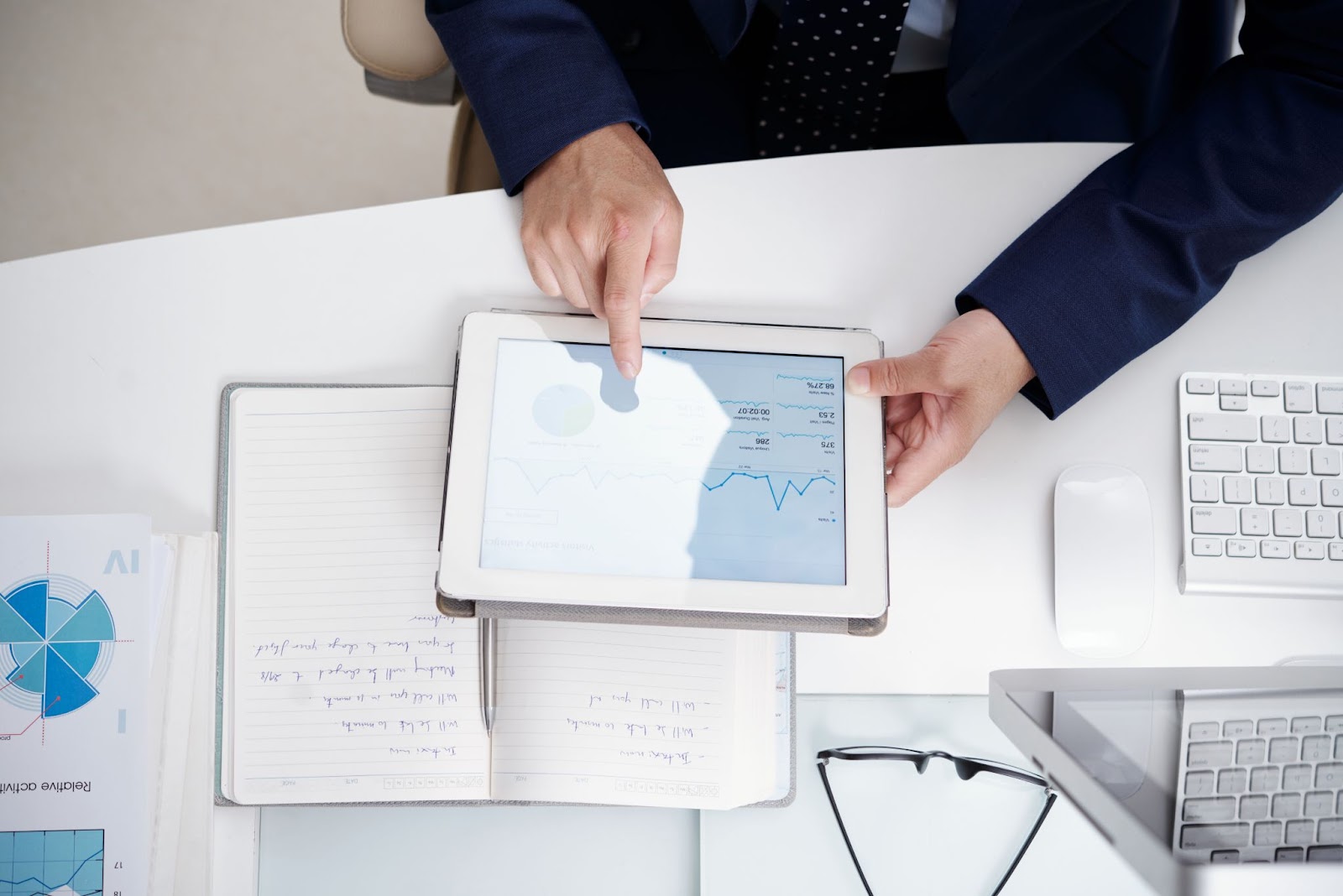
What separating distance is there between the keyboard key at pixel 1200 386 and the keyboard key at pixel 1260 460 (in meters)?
0.05

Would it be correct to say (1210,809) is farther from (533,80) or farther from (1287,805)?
(533,80)

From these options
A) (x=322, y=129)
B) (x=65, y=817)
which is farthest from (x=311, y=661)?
(x=322, y=129)

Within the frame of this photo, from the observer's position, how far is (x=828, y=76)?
85 cm

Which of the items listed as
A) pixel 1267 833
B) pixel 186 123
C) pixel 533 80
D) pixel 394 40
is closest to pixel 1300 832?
pixel 1267 833

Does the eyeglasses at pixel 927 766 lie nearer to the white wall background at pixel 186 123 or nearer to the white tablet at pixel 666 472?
the white tablet at pixel 666 472

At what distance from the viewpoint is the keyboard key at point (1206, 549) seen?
0.65 m

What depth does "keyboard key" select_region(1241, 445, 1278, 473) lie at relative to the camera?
25.8 inches

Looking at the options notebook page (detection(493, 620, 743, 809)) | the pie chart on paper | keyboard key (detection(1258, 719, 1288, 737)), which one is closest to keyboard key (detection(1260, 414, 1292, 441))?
keyboard key (detection(1258, 719, 1288, 737))

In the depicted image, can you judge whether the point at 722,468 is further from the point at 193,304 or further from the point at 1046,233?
the point at 193,304

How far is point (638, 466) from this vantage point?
1.92 feet

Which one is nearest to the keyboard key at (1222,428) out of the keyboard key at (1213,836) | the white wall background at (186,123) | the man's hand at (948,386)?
the man's hand at (948,386)

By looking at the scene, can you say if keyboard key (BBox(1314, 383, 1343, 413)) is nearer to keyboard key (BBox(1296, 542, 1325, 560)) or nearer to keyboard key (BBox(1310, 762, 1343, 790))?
keyboard key (BBox(1296, 542, 1325, 560))

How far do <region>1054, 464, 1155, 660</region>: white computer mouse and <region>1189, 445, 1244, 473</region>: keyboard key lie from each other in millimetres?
42

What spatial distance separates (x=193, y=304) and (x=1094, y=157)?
73 centimetres
